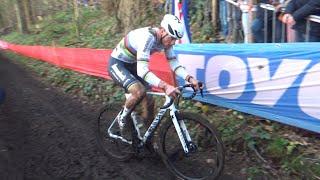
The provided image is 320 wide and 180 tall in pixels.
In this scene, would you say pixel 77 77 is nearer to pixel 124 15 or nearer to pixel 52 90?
pixel 52 90

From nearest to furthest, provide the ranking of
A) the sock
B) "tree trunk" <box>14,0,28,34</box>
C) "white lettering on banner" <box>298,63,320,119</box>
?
"white lettering on banner" <box>298,63,320,119</box> < the sock < "tree trunk" <box>14,0,28,34</box>

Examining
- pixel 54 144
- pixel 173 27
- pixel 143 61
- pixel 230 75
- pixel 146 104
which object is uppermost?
pixel 173 27

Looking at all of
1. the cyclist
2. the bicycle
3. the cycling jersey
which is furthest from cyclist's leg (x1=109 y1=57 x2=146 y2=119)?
the bicycle

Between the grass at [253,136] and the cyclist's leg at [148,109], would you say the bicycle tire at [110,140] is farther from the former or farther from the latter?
the grass at [253,136]

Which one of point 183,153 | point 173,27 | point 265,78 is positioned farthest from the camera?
point 265,78

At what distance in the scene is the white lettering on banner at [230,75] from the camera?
6.71 meters

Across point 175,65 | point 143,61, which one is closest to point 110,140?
point 175,65

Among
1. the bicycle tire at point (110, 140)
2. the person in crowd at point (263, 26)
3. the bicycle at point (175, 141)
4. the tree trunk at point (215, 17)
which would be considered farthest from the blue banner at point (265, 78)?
the tree trunk at point (215, 17)

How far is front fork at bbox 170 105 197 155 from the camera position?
5402mm

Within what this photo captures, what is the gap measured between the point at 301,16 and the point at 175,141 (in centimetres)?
249

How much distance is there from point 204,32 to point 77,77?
3607mm

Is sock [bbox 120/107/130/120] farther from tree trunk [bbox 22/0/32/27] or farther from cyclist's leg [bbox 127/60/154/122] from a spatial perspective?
tree trunk [bbox 22/0/32/27]

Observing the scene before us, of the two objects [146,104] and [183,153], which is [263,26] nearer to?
[146,104]

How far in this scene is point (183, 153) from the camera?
5.83 metres
